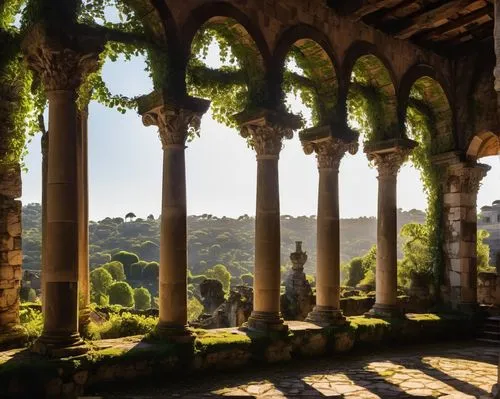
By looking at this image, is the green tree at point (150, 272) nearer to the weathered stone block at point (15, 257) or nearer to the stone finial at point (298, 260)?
the stone finial at point (298, 260)

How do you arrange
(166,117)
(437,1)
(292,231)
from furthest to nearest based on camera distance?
(292,231)
(437,1)
(166,117)

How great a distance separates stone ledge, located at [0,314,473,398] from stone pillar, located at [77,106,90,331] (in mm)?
1578

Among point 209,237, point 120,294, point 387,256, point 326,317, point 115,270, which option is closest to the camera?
point 326,317

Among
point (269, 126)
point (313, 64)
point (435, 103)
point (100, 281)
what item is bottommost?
point (100, 281)

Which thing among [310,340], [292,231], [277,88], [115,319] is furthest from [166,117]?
[292,231]

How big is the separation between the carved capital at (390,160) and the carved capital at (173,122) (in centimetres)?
619

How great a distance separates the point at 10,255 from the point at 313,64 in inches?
311

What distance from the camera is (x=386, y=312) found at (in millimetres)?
14102

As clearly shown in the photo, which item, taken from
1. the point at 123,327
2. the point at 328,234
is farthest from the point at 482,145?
the point at 123,327

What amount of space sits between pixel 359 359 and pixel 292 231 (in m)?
139

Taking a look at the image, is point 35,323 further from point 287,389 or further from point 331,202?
point 331,202

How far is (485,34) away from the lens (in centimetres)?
Result: 1484

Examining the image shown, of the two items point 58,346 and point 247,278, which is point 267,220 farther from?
point 247,278

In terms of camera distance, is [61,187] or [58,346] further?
[61,187]
